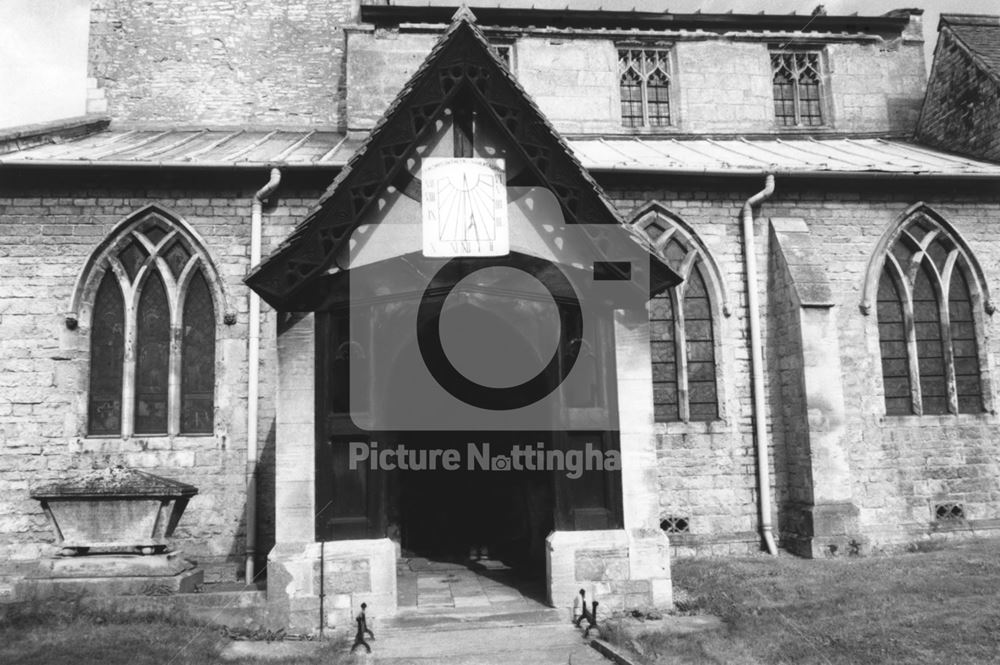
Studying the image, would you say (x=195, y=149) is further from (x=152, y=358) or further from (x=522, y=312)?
(x=522, y=312)

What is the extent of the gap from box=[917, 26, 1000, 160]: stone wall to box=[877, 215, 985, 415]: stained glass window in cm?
254

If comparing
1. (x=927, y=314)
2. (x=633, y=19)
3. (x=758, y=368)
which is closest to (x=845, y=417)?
(x=758, y=368)

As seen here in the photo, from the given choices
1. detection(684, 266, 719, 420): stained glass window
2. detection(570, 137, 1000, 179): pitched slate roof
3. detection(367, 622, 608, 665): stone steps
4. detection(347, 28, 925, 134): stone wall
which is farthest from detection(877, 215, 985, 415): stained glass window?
detection(367, 622, 608, 665): stone steps

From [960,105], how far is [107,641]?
16.5m

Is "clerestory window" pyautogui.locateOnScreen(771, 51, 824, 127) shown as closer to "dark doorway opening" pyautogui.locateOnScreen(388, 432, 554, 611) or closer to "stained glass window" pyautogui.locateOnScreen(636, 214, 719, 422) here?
"stained glass window" pyautogui.locateOnScreen(636, 214, 719, 422)

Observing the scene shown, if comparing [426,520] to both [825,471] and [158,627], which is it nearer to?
[158,627]

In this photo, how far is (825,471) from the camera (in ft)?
37.6

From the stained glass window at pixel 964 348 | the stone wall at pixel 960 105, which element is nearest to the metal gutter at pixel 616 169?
the stone wall at pixel 960 105

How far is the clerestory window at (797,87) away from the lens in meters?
16.0

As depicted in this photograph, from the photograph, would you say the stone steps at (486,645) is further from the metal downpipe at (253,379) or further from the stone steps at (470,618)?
the metal downpipe at (253,379)

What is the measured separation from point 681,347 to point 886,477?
3.88m

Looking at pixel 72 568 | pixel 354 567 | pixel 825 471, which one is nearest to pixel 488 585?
pixel 354 567

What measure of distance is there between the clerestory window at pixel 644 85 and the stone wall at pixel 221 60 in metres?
6.00

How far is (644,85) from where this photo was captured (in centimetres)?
1562
